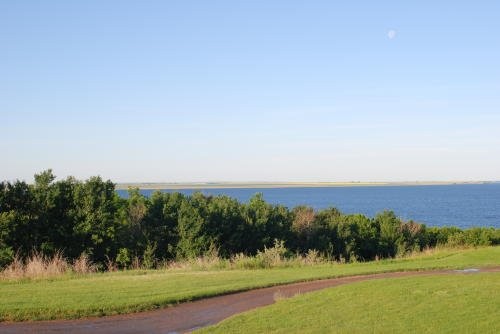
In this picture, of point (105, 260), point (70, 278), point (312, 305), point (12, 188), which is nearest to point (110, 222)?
point (105, 260)

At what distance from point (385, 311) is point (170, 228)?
18642 millimetres

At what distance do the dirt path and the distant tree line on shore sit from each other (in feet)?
33.2

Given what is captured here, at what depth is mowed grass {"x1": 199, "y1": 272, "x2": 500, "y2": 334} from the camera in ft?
34.5

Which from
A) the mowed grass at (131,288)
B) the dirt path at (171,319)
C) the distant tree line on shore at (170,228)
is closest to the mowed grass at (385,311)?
the dirt path at (171,319)

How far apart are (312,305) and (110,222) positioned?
14.3 meters

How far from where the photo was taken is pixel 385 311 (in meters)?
11.9

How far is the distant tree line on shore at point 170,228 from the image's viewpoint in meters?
23.9

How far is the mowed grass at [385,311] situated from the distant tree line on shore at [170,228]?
40.7 feet

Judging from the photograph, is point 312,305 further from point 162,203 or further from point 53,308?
point 162,203

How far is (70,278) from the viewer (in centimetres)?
1770

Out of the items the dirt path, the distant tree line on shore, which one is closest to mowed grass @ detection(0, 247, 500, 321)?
the dirt path

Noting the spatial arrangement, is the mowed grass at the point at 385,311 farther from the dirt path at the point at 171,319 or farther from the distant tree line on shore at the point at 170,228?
the distant tree line on shore at the point at 170,228

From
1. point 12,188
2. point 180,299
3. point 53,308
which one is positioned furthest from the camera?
point 12,188

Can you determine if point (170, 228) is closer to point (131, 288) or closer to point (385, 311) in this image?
point (131, 288)
